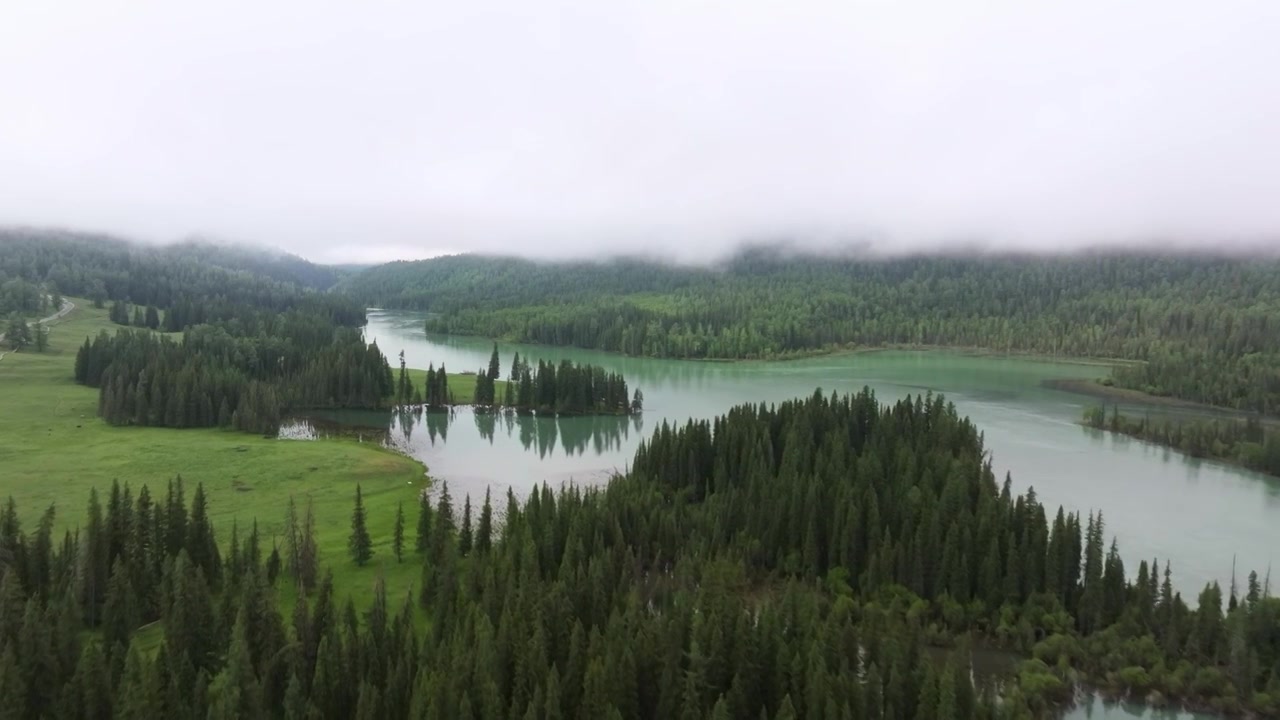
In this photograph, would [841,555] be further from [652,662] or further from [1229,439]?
A: [1229,439]

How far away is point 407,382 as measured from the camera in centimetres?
13288

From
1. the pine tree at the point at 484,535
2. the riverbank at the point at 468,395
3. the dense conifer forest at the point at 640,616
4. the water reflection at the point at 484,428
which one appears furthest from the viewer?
the riverbank at the point at 468,395

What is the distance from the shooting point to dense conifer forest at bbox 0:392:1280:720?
3547 cm

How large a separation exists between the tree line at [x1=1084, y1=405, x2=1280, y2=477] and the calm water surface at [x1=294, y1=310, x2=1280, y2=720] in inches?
98.5

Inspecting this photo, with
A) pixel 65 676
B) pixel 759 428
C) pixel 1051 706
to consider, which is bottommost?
pixel 1051 706

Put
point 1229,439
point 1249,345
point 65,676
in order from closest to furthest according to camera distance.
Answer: point 65,676 → point 1229,439 → point 1249,345

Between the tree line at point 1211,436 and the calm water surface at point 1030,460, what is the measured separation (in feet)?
8.21

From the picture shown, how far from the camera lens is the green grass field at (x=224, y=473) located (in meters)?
60.9

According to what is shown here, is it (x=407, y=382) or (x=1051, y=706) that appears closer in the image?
(x=1051, y=706)

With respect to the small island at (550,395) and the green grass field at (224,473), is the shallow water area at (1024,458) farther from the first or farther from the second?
the green grass field at (224,473)

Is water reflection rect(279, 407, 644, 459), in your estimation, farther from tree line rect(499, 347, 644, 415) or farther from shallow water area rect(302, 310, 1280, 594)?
tree line rect(499, 347, 644, 415)

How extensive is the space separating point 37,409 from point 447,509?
270ft

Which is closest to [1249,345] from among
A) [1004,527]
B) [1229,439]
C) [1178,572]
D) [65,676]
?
[1229,439]

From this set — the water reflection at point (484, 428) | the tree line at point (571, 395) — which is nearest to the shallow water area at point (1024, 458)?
the water reflection at point (484, 428)
